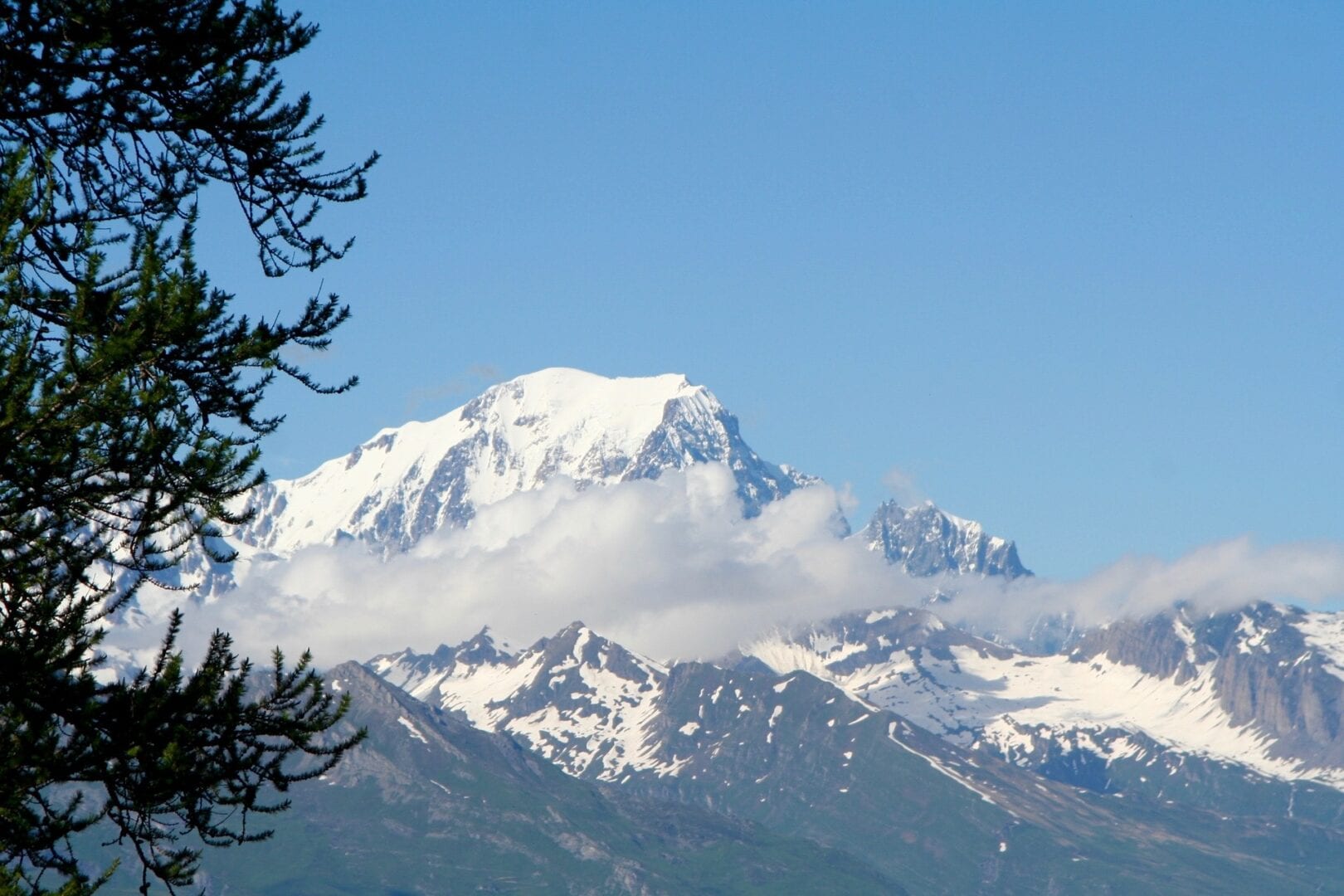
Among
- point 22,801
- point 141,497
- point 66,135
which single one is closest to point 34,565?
point 141,497

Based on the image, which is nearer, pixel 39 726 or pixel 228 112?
pixel 39 726

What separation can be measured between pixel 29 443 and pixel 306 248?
240 inches

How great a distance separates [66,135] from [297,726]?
23.4 feet

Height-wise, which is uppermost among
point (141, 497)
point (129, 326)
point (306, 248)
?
point (306, 248)

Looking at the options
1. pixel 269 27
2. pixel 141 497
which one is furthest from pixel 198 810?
pixel 269 27

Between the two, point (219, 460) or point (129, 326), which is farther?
point (219, 460)

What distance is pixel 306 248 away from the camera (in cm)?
2223

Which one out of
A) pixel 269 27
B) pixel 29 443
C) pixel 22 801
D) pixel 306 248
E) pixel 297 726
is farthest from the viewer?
pixel 306 248

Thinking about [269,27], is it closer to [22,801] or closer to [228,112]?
[228,112]

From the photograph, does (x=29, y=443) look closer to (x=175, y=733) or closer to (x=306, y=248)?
(x=175, y=733)

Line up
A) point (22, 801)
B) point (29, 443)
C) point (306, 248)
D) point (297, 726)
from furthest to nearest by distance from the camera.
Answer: point (306, 248), point (297, 726), point (22, 801), point (29, 443)

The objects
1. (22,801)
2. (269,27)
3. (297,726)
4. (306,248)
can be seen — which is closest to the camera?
(22,801)

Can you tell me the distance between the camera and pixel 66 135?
2058 cm

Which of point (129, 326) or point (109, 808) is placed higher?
point (129, 326)
